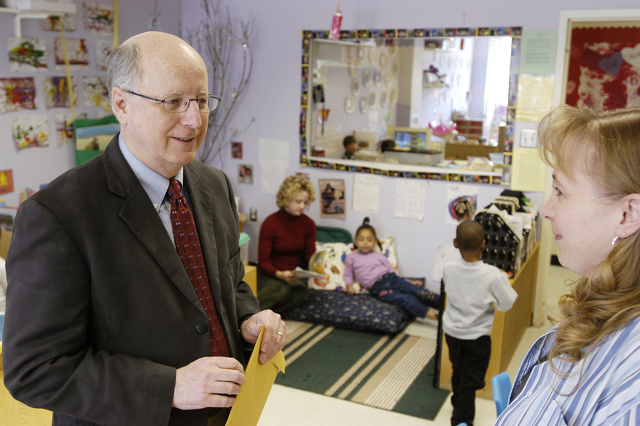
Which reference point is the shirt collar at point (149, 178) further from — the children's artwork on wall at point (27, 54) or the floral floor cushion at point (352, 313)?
the floral floor cushion at point (352, 313)

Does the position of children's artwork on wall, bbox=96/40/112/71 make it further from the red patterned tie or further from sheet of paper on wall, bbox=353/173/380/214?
the red patterned tie

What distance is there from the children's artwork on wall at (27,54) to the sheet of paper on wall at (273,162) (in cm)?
186

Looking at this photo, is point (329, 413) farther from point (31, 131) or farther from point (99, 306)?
point (31, 131)

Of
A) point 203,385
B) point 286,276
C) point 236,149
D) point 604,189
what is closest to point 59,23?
point 236,149

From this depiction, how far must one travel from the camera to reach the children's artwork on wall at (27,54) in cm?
388

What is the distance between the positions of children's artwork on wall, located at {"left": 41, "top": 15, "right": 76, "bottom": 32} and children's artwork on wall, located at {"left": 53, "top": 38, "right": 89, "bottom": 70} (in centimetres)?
7

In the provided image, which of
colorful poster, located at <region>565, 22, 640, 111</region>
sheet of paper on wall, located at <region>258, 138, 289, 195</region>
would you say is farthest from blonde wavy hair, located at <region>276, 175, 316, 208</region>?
colorful poster, located at <region>565, 22, 640, 111</region>

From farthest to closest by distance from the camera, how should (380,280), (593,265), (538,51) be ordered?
(380,280), (538,51), (593,265)

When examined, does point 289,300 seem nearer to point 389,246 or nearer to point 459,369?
point 389,246

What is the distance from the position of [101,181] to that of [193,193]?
0.85 ft

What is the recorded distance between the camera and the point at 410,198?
15.7ft

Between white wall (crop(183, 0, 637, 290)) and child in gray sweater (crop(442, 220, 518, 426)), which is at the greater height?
white wall (crop(183, 0, 637, 290))

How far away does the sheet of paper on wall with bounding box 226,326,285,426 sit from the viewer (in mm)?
1417

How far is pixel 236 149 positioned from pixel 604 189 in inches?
182
